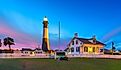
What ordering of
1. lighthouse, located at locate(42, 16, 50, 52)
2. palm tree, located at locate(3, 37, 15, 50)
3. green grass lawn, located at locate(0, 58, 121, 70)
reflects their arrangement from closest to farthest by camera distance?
green grass lawn, located at locate(0, 58, 121, 70) → lighthouse, located at locate(42, 16, 50, 52) → palm tree, located at locate(3, 37, 15, 50)

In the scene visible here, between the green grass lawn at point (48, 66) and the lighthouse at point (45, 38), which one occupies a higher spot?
the lighthouse at point (45, 38)

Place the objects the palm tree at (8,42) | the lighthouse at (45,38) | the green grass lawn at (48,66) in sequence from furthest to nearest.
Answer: the palm tree at (8,42), the lighthouse at (45,38), the green grass lawn at (48,66)

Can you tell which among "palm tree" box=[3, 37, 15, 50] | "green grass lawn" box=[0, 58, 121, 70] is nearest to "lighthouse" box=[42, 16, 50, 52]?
"palm tree" box=[3, 37, 15, 50]

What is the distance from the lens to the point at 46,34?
92438 mm

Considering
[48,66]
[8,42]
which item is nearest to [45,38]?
[8,42]

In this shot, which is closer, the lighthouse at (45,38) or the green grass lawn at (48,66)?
the green grass lawn at (48,66)

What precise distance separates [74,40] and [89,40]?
515 cm

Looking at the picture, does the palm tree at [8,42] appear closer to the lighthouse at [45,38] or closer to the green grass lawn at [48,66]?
the lighthouse at [45,38]

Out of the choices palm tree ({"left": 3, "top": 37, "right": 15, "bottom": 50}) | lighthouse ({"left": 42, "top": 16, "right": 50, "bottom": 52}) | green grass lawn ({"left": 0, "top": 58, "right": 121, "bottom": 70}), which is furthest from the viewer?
palm tree ({"left": 3, "top": 37, "right": 15, "bottom": 50})

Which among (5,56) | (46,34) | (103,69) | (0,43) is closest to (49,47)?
(46,34)

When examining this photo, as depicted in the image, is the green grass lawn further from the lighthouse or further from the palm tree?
the palm tree

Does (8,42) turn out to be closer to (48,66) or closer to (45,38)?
(45,38)

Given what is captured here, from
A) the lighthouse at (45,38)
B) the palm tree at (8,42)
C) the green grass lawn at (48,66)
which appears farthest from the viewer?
the palm tree at (8,42)

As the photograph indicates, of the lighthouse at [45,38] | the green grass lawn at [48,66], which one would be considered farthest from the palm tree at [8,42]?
the green grass lawn at [48,66]
